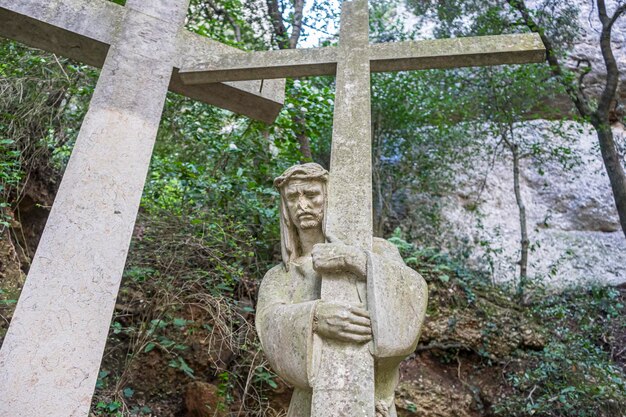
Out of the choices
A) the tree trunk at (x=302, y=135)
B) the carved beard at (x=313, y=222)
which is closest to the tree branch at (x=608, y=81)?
the tree trunk at (x=302, y=135)

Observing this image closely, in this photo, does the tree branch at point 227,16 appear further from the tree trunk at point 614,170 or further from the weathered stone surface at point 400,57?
the tree trunk at point 614,170

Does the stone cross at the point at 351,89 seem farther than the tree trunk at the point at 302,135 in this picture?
No

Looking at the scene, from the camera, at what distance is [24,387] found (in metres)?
2.29

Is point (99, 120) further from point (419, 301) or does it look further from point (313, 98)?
point (313, 98)

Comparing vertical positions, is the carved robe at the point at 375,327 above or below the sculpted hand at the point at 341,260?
below

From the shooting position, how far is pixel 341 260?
7.50 ft

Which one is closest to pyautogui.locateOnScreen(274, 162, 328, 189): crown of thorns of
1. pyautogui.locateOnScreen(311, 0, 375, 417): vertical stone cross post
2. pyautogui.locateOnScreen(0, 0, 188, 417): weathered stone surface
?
pyautogui.locateOnScreen(311, 0, 375, 417): vertical stone cross post

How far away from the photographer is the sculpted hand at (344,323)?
2113 mm

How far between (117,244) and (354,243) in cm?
136

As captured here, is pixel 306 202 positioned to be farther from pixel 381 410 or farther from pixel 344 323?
pixel 381 410

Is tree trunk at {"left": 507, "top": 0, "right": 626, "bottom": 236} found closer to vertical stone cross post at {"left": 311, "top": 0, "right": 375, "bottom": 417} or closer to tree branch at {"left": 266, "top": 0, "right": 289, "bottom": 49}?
tree branch at {"left": 266, "top": 0, "right": 289, "bottom": 49}

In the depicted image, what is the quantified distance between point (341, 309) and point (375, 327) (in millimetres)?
170

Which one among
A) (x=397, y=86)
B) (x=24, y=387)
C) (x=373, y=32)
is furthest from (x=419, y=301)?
(x=373, y=32)

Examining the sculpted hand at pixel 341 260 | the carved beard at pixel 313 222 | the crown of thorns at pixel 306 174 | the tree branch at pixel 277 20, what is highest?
the tree branch at pixel 277 20
